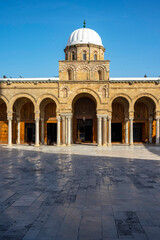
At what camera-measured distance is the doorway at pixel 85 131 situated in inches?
957

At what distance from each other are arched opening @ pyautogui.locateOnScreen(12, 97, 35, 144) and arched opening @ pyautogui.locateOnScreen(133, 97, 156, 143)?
39.6 ft

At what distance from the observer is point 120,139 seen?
952 inches

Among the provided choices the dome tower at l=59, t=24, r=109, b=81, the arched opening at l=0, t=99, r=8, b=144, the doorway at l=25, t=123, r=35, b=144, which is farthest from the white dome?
the arched opening at l=0, t=99, r=8, b=144

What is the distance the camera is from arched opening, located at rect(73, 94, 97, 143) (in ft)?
78.9

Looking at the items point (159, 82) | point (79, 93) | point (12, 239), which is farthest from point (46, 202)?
point (159, 82)

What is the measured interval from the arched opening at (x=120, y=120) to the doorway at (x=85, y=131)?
271 cm

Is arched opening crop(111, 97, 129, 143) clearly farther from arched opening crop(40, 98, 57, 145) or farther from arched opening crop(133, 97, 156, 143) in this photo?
arched opening crop(40, 98, 57, 145)

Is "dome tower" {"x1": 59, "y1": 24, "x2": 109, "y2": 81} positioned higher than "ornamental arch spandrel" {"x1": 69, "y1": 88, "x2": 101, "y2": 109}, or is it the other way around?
"dome tower" {"x1": 59, "y1": 24, "x2": 109, "y2": 81}

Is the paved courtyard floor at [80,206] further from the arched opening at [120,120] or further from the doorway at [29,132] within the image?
the doorway at [29,132]

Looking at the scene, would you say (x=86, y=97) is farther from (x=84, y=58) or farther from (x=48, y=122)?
(x=48, y=122)

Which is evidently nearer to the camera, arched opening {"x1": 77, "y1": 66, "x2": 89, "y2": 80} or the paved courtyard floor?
the paved courtyard floor

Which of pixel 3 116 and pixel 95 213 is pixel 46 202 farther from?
pixel 3 116

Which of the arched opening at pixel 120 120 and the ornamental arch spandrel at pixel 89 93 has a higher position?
the ornamental arch spandrel at pixel 89 93

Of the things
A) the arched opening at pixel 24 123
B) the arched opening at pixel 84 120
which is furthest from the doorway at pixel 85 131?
the arched opening at pixel 24 123
